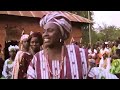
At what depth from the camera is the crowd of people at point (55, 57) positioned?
3.60 m

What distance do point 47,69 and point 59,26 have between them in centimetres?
62

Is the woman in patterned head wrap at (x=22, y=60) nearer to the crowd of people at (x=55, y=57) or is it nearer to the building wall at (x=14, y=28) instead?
the crowd of people at (x=55, y=57)

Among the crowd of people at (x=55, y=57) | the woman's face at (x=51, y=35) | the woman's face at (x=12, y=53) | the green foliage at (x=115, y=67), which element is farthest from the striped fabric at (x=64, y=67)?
the green foliage at (x=115, y=67)

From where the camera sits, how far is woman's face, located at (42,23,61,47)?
3596mm

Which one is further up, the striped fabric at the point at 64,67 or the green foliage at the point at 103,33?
Result: the green foliage at the point at 103,33

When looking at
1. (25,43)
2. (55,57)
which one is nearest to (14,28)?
(25,43)

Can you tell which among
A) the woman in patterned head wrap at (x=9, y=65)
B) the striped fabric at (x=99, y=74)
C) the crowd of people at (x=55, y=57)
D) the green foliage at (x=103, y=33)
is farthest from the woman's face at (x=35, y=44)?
the striped fabric at (x=99, y=74)

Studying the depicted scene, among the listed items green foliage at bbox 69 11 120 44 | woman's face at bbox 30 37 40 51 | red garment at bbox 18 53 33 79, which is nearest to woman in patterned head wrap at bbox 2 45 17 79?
red garment at bbox 18 53 33 79

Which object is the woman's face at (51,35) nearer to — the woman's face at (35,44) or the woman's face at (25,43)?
the woman's face at (35,44)

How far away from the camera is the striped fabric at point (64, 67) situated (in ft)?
11.8

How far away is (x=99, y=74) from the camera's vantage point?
3.61 m

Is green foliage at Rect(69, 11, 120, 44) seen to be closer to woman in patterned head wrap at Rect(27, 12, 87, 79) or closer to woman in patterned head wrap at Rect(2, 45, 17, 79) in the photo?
woman in patterned head wrap at Rect(27, 12, 87, 79)

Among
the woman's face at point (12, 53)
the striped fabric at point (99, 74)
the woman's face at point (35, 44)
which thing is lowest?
the striped fabric at point (99, 74)
